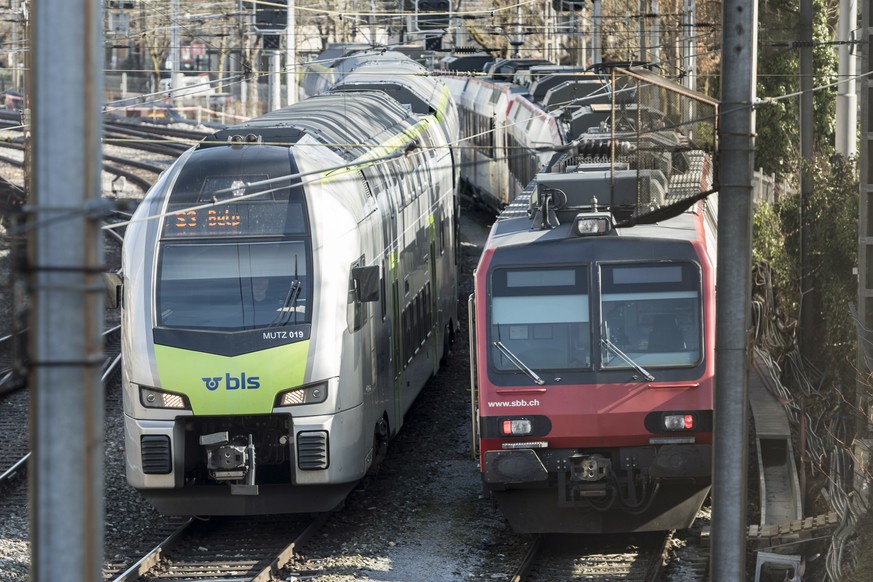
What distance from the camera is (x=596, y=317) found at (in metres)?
11.5

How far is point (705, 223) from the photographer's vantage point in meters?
12.5

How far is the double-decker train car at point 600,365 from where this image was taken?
11.4 m

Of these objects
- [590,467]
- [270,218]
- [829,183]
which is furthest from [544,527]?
[829,183]

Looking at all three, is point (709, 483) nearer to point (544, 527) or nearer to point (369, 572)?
point (544, 527)

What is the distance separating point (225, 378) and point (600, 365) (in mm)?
2992

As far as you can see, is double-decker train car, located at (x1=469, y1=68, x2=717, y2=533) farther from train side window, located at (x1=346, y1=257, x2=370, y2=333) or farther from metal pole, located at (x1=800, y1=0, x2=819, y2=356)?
metal pole, located at (x1=800, y1=0, x2=819, y2=356)

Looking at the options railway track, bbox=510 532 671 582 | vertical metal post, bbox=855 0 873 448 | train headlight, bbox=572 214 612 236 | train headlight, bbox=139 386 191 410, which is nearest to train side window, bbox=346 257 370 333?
train headlight, bbox=139 386 191 410

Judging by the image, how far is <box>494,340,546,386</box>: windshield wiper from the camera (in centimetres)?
1145

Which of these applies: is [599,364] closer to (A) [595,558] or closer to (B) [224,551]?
(A) [595,558]

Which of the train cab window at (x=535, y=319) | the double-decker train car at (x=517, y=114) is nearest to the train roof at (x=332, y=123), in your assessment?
the double-decker train car at (x=517, y=114)

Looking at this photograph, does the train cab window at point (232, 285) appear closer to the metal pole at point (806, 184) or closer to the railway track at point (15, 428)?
the railway track at point (15, 428)

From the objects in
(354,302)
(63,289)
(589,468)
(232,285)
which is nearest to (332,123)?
(354,302)

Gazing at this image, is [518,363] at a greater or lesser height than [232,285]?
lesser

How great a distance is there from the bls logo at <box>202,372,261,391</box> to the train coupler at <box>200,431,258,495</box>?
394mm
